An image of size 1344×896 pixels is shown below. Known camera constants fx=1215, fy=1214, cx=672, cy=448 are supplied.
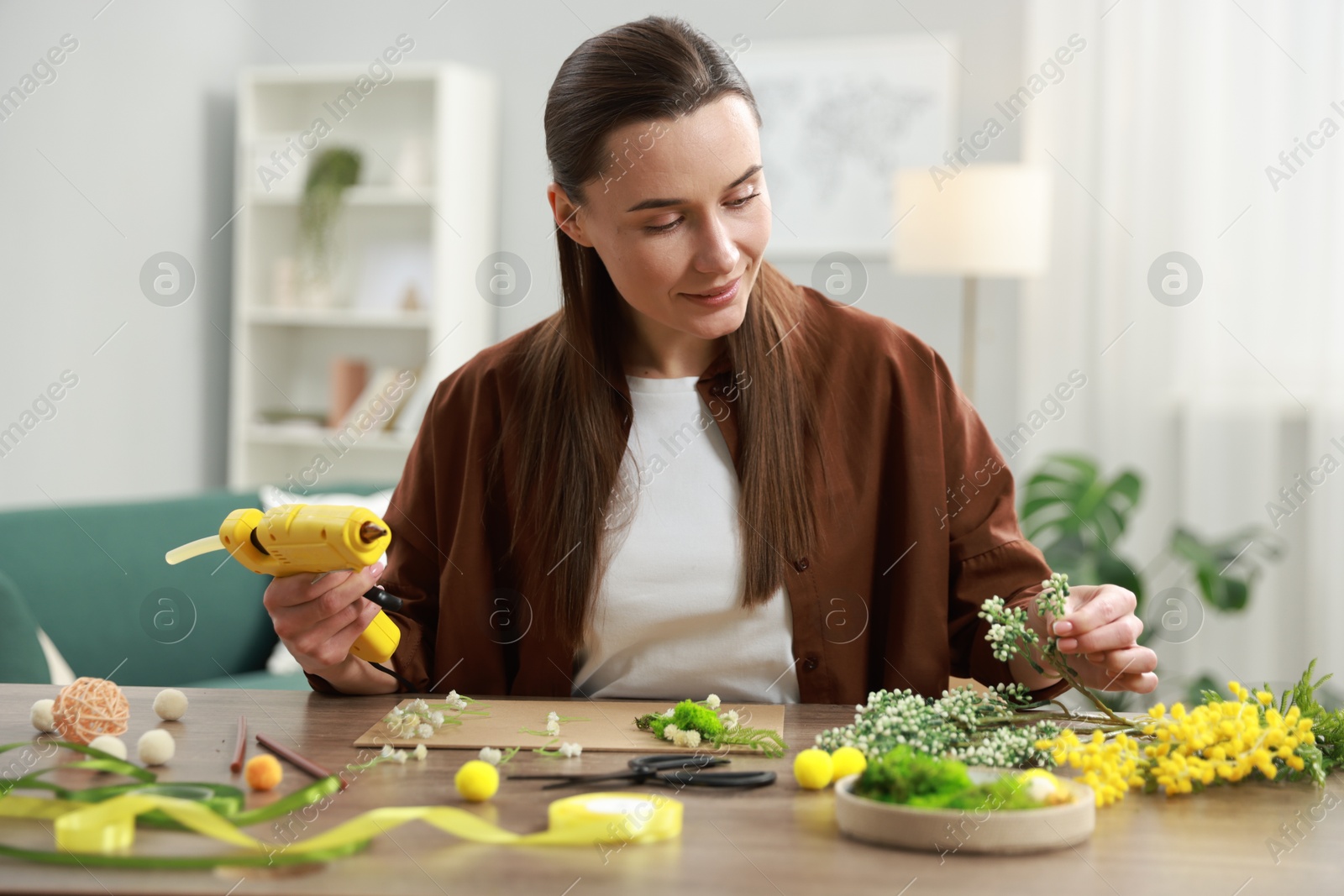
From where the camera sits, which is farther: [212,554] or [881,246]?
[881,246]

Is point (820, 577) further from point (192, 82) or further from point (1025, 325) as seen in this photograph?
point (192, 82)

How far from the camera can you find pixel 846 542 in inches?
58.5

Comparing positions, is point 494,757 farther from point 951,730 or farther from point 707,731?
point 951,730

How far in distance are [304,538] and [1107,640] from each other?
722 mm

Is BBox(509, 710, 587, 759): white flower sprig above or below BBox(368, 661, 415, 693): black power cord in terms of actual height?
above

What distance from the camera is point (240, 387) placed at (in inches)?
185

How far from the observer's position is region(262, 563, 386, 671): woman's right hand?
1154 millimetres

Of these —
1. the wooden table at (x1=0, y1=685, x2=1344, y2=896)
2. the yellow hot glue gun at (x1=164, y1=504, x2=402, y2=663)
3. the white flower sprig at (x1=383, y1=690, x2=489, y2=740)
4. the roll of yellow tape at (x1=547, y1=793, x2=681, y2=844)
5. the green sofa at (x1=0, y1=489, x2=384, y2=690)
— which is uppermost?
the yellow hot glue gun at (x1=164, y1=504, x2=402, y2=663)

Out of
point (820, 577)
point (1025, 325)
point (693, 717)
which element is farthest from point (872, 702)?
point (1025, 325)

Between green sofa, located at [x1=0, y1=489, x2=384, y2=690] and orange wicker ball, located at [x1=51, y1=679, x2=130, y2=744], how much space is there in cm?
177

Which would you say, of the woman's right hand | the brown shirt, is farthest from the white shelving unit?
the woman's right hand

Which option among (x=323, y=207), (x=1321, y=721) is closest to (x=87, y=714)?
(x=1321, y=721)

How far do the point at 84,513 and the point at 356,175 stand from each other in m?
2.07

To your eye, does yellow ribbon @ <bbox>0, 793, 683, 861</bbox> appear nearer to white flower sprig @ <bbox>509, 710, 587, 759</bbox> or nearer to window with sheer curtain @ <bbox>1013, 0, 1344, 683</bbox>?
white flower sprig @ <bbox>509, 710, 587, 759</bbox>
